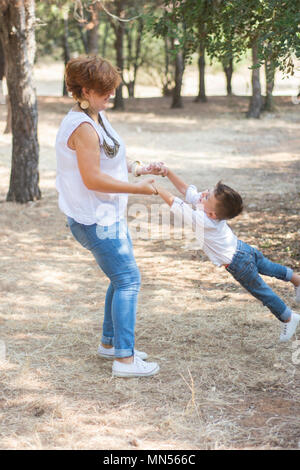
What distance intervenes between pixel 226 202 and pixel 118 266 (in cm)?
82

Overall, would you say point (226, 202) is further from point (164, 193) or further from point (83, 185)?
point (83, 185)

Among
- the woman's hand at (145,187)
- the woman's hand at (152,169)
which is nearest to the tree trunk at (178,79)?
the woman's hand at (152,169)

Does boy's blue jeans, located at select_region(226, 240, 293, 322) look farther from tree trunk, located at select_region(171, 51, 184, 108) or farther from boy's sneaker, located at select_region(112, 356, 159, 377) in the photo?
tree trunk, located at select_region(171, 51, 184, 108)

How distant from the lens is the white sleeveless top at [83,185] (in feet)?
11.0

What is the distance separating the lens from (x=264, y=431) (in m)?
3.11

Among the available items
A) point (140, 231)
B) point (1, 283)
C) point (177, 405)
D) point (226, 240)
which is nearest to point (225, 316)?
point (226, 240)

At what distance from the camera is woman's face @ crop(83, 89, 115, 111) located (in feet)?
11.0

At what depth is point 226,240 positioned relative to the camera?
12.8 ft

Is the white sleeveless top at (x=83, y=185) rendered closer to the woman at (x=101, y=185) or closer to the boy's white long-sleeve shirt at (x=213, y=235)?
the woman at (x=101, y=185)

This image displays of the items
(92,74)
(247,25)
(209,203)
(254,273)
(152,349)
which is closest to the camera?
(92,74)

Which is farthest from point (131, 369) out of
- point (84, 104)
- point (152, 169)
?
point (84, 104)

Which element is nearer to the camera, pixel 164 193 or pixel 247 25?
pixel 164 193

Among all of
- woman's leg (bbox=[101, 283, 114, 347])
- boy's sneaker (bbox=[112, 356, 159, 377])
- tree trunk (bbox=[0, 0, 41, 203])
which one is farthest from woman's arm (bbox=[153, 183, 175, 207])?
tree trunk (bbox=[0, 0, 41, 203])

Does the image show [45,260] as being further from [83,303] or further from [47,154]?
[47,154]
